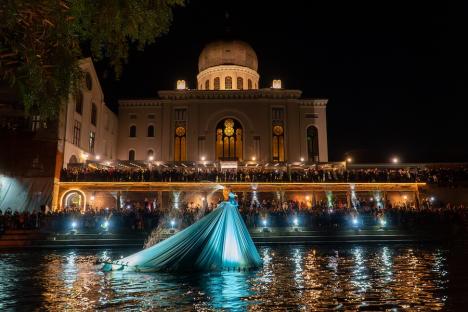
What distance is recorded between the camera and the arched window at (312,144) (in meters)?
45.6

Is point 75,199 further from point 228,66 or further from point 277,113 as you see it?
point 228,66

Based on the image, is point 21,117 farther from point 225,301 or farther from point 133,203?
point 225,301

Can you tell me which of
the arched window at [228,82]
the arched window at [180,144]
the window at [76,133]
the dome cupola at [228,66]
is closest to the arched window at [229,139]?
the arched window at [180,144]

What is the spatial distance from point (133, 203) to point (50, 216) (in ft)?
34.5

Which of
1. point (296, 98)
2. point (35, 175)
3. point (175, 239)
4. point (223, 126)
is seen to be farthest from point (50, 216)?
Answer: point (296, 98)

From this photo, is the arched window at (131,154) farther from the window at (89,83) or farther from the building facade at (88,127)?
the window at (89,83)

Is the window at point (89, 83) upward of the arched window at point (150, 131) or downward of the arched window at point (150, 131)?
upward

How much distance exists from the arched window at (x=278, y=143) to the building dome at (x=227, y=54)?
11758 mm

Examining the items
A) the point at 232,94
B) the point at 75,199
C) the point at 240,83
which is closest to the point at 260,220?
the point at 75,199

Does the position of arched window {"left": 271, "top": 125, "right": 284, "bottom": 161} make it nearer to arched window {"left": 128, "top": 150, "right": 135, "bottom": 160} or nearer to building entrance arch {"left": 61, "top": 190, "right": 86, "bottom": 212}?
arched window {"left": 128, "top": 150, "right": 135, "bottom": 160}

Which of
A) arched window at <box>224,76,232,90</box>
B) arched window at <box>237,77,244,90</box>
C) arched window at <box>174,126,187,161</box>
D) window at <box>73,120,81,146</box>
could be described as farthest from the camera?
arched window at <box>237,77,244,90</box>

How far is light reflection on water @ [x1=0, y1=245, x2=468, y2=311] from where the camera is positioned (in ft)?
27.6

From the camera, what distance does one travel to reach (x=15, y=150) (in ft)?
105

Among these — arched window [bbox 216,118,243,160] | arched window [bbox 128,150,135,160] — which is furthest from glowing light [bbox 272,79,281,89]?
arched window [bbox 128,150,135,160]
